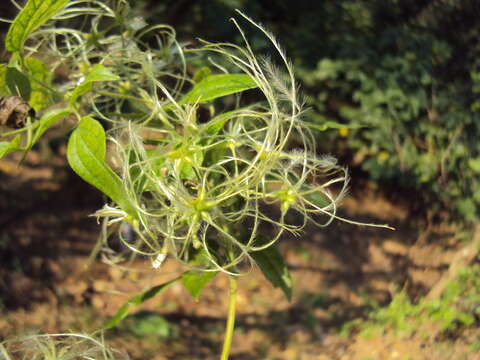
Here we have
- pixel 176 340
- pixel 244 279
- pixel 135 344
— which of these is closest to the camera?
pixel 135 344

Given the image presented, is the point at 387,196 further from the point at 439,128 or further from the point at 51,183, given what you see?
the point at 51,183

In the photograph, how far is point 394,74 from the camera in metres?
2.71

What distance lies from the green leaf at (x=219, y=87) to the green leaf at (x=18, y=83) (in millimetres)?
245

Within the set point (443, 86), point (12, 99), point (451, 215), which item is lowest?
point (451, 215)

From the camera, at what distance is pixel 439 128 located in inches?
110

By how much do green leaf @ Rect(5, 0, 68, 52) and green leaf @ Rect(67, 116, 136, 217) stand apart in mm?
160

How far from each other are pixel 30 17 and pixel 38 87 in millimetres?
153

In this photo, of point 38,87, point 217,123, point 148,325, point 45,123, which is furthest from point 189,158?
point 148,325

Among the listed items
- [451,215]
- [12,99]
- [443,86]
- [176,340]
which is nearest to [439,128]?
[443,86]

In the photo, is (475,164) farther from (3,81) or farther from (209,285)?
(3,81)

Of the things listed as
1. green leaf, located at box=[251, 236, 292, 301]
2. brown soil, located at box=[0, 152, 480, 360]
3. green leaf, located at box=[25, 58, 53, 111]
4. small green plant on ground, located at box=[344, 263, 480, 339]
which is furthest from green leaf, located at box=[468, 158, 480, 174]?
green leaf, located at box=[25, 58, 53, 111]

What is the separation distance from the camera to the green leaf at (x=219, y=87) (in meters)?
0.76

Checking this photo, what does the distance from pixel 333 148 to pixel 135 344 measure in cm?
160

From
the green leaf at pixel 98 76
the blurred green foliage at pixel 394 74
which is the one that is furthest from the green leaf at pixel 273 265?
the blurred green foliage at pixel 394 74
